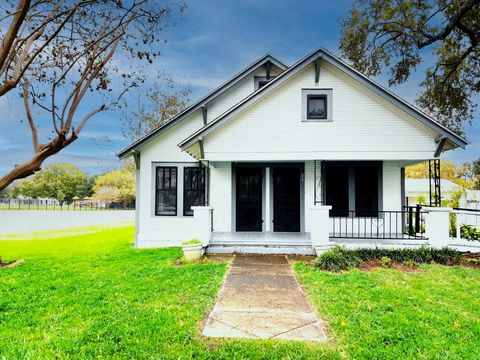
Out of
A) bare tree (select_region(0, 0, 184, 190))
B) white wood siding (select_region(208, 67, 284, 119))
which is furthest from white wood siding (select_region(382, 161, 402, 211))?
bare tree (select_region(0, 0, 184, 190))

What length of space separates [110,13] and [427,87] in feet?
52.2

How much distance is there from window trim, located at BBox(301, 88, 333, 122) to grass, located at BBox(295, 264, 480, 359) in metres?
4.83

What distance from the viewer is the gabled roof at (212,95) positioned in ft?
38.4

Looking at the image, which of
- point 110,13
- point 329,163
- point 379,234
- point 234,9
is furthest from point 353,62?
point 110,13

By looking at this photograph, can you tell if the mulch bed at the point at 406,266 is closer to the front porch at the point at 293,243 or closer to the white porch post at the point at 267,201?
the front porch at the point at 293,243

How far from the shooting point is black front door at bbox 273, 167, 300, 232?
1168cm

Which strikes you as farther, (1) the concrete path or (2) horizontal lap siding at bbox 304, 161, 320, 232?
(2) horizontal lap siding at bbox 304, 161, 320, 232

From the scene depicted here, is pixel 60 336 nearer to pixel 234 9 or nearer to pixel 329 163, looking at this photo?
pixel 329 163

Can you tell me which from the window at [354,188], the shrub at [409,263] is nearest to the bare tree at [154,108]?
the window at [354,188]

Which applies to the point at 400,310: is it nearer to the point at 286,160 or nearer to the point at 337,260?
the point at 337,260

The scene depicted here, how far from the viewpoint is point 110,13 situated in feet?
30.8

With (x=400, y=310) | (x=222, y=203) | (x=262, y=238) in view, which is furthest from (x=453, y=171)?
(x=400, y=310)

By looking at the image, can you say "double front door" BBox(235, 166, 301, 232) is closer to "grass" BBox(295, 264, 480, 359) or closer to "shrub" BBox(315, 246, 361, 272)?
"shrub" BBox(315, 246, 361, 272)

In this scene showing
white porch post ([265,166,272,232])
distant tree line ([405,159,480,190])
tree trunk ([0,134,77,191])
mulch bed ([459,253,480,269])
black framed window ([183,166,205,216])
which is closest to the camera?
mulch bed ([459,253,480,269])
